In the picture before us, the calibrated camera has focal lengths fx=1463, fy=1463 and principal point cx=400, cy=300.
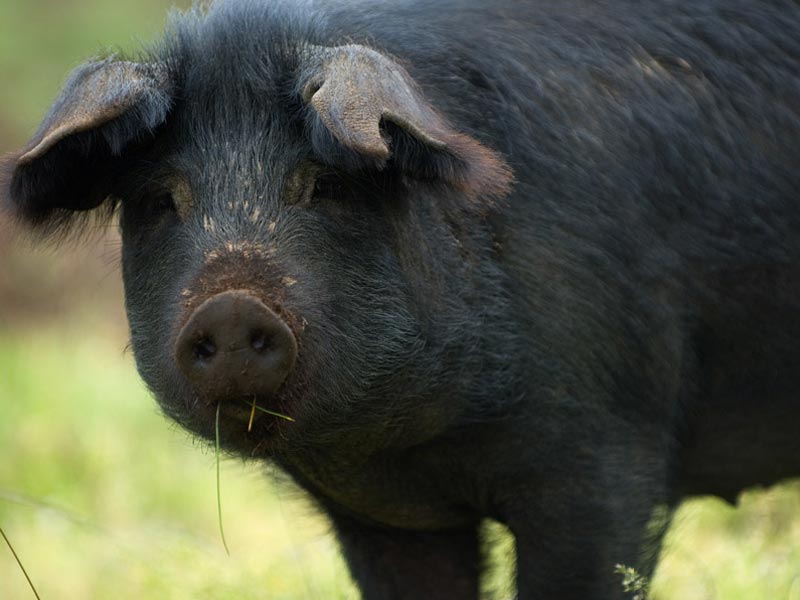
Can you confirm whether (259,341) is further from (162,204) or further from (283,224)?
(162,204)

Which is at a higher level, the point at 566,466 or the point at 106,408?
the point at 566,466

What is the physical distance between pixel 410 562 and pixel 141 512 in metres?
2.93

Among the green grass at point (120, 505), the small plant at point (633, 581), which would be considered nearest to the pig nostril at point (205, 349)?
the small plant at point (633, 581)

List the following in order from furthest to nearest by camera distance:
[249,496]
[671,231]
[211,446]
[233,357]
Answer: [249,496]
[671,231]
[211,446]
[233,357]

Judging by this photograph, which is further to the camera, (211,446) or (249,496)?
(249,496)

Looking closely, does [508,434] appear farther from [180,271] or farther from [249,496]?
[249,496]

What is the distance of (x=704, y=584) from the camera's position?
5.33m

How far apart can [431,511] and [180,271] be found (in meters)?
1.13

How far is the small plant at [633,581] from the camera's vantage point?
12.5 ft

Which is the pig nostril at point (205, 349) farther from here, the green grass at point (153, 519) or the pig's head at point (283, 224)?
the green grass at point (153, 519)

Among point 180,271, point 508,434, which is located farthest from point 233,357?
point 508,434

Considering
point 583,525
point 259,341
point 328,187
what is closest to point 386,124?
point 328,187

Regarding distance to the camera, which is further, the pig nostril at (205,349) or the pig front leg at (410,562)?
the pig front leg at (410,562)

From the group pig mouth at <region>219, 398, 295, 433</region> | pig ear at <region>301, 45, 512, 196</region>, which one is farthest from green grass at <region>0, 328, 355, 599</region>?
pig ear at <region>301, 45, 512, 196</region>
